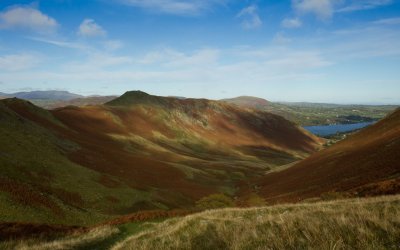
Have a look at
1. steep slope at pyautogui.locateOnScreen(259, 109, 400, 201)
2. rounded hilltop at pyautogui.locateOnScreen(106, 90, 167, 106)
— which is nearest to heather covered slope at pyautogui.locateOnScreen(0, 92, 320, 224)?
rounded hilltop at pyautogui.locateOnScreen(106, 90, 167, 106)

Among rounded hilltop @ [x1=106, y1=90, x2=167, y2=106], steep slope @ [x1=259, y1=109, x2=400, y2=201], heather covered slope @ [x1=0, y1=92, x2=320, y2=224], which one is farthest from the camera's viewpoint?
rounded hilltop @ [x1=106, y1=90, x2=167, y2=106]

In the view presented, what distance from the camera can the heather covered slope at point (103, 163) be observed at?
127 feet

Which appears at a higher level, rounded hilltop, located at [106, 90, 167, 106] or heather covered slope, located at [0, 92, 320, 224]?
rounded hilltop, located at [106, 90, 167, 106]

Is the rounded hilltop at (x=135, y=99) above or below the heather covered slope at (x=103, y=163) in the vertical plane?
above

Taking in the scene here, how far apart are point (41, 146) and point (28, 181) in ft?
51.3

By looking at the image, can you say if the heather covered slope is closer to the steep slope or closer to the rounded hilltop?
the rounded hilltop

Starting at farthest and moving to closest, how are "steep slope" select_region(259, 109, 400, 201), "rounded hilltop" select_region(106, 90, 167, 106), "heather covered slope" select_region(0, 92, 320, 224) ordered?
"rounded hilltop" select_region(106, 90, 167, 106) < "heather covered slope" select_region(0, 92, 320, 224) < "steep slope" select_region(259, 109, 400, 201)

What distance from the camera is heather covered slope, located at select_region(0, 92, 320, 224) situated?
3872cm

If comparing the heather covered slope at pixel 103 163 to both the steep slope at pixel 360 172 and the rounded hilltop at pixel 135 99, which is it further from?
the steep slope at pixel 360 172

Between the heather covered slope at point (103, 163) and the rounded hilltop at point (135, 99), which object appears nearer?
the heather covered slope at point (103, 163)

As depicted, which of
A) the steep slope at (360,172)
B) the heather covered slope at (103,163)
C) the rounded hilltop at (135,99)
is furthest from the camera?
the rounded hilltop at (135,99)

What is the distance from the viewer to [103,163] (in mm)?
63344

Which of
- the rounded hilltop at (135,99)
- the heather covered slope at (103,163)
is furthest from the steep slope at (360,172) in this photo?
the rounded hilltop at (135,99)

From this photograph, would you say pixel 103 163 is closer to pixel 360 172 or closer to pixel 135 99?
pixel 360 172
